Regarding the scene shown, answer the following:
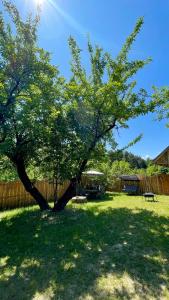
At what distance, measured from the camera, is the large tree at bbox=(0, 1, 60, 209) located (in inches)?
349

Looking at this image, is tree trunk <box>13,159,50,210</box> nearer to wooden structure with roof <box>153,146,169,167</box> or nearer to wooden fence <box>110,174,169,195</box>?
wooden structure with roof <box>153,146,169,167</box>

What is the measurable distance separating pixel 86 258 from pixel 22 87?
650 centimetres

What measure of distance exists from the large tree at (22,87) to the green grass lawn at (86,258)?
3337 millimetres

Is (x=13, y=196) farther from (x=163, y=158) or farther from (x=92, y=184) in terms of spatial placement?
(x=163, y=158)

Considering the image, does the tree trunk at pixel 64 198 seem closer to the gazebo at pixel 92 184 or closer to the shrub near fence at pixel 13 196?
the shrub near fence at pixel 13 196

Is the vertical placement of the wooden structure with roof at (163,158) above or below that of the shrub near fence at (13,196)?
above

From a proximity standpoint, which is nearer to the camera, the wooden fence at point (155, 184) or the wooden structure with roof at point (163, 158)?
the wooden structure with roof at point (163, 158)

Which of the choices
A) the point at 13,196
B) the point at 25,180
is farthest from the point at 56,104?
the point at 13,196

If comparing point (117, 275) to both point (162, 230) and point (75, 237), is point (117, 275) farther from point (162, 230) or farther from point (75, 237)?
point (162, 230)

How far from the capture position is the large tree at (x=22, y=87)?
886 cm

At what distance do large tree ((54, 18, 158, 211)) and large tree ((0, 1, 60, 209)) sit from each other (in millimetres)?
1180

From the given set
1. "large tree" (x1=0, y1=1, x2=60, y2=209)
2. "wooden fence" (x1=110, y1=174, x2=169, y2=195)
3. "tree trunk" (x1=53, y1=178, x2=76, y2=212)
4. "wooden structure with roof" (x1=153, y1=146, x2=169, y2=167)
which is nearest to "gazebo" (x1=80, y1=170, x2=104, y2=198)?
"wooden fence" (x1=110, y1=174, x2=169, y2=195)

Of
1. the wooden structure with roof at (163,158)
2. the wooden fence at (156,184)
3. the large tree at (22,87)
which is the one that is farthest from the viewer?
the wooden fence at (156,184)

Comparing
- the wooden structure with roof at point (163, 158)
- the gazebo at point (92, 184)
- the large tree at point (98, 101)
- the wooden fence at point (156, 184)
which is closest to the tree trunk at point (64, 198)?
the large tree at point (98, 101)
